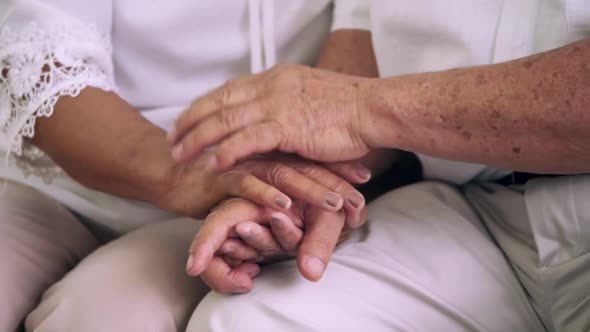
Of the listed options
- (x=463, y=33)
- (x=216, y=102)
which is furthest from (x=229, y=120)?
(x=463, y=33)

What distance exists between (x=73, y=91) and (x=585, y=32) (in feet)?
2.34

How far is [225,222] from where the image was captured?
729mm

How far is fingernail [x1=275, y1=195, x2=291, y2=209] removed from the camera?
721mm

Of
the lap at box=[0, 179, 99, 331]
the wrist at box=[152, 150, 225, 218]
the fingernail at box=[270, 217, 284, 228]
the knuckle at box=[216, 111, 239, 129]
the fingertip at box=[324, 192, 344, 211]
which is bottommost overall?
the lap at box=[0, 179, 99, 331]

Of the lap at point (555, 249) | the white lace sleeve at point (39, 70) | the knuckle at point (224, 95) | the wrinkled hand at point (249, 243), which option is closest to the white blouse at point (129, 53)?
the white lace sleeve at point (39, 70)

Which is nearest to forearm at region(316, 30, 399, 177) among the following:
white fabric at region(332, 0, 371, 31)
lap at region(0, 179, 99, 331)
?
white fabric at region(332, 0, 371, 31)

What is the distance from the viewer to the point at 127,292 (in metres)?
0.79

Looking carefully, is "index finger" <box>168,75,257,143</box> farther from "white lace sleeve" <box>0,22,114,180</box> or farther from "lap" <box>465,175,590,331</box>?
"lap" <box>465,175,590,331</box>

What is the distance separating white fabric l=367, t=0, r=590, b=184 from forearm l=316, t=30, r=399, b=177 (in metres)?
0.06

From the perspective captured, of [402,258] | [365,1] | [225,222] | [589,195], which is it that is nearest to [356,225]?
[402,258]

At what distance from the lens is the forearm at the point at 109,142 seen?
873mm

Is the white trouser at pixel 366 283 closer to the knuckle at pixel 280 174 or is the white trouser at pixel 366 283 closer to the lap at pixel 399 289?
the lap at pixel 399 289

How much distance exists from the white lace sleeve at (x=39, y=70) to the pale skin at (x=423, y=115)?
20 centimetres

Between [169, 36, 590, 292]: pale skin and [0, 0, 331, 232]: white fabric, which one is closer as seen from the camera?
[169, 36, 590, 292]: pale skin
